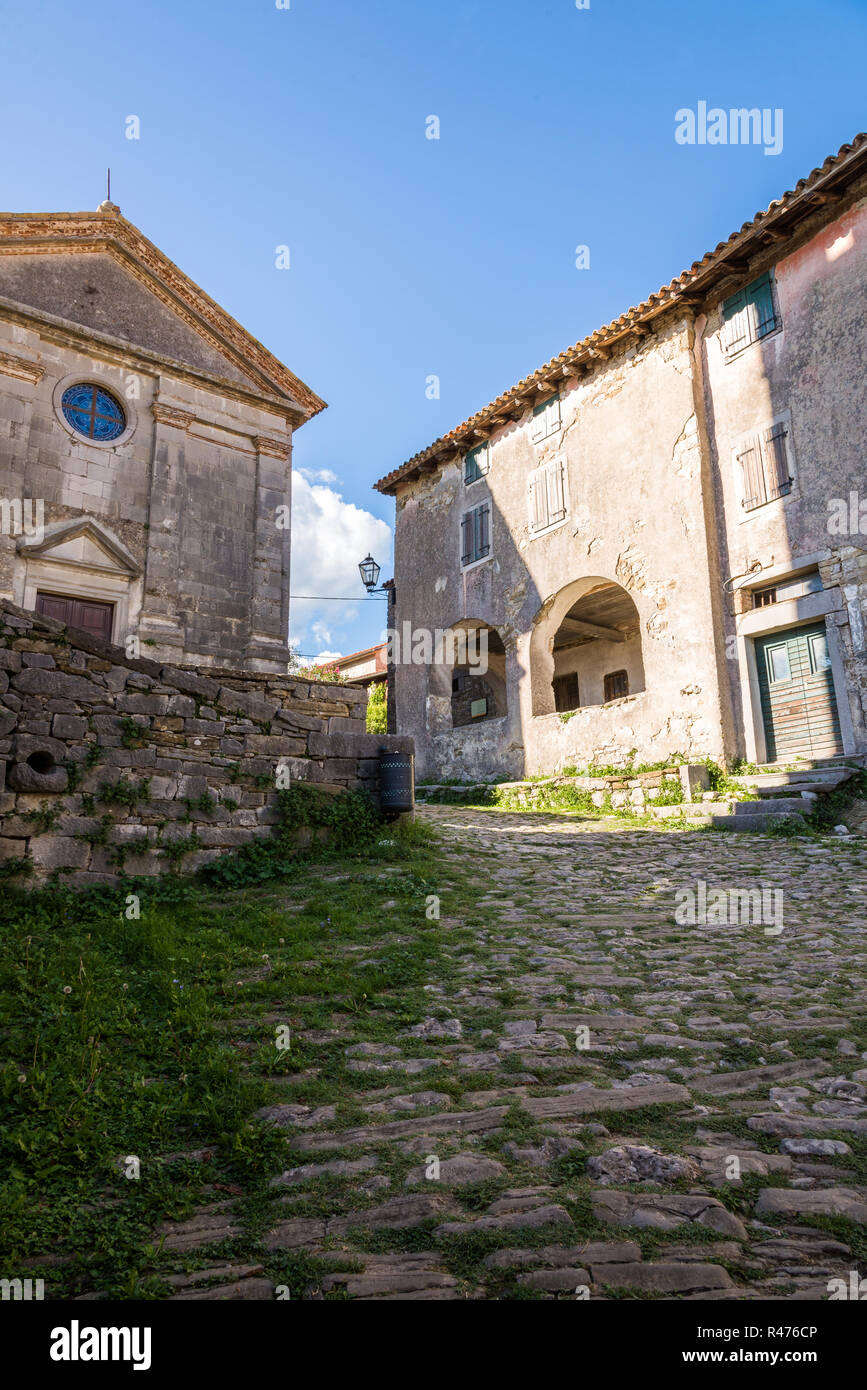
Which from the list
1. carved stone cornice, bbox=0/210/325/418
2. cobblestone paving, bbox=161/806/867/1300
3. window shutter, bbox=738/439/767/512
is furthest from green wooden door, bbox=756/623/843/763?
carved stone cornice, bbox=0/210/325/418

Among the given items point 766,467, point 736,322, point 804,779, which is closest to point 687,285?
point 736,322

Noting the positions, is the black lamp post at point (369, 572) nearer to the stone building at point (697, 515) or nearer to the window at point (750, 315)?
the stone building at point (697, 515)

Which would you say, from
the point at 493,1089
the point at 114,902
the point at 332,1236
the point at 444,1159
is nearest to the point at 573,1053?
the point at 493,1089

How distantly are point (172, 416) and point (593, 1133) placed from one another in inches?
504

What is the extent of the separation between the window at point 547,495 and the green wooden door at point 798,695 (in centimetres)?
511

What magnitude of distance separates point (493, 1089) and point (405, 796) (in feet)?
16.7

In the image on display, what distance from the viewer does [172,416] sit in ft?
43.2

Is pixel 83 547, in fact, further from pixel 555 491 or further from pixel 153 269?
pixel 555 491

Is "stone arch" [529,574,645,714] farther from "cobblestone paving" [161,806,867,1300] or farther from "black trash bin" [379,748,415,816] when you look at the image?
"cobblestone paving" [161,806,867,1300]

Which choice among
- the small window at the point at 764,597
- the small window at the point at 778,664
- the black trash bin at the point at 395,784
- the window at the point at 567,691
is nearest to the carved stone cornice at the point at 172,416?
the black trash bin at the point at 395,784

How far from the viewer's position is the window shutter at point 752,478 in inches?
501

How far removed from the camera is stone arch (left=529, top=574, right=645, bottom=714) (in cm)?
1611

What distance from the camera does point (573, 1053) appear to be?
383 centimetres
